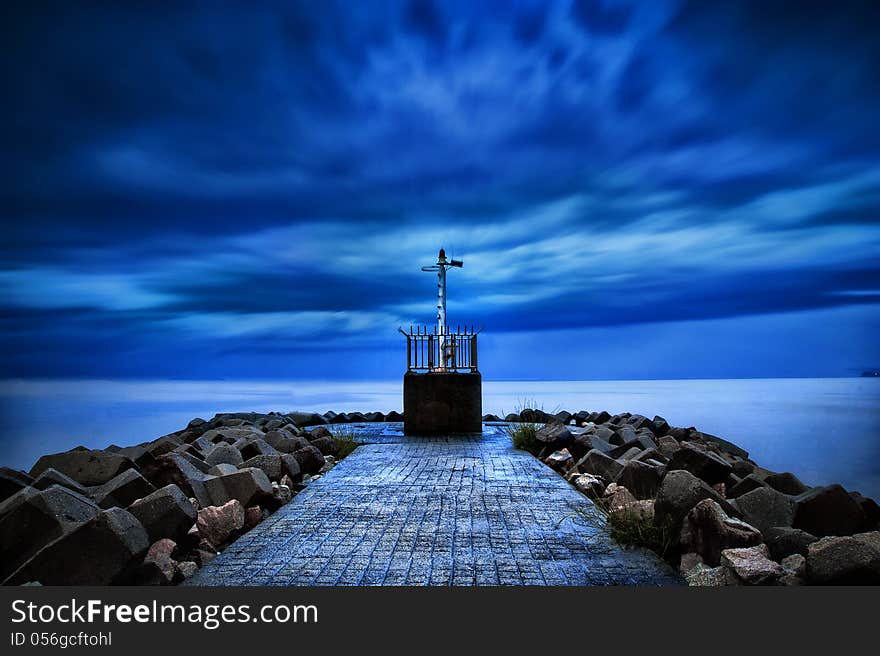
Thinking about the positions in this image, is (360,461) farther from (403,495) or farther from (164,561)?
(164,561)

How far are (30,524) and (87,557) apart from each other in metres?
0.76

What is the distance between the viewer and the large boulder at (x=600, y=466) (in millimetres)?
7188

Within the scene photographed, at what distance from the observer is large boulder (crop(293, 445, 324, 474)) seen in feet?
27.3

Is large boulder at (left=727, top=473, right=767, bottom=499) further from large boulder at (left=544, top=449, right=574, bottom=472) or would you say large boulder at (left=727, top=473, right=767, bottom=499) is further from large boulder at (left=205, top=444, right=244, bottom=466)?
large boulder at (left=205, top=444, right=244, bottom=466)

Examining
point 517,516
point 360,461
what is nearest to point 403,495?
point 517,516

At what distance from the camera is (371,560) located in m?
4.34

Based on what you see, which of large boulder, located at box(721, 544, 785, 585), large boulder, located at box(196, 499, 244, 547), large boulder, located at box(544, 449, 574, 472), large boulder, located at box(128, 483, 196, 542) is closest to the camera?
large boulder, located at box(721, 544, 785, 585)

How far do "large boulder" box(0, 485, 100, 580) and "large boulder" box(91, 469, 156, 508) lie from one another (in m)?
0.94

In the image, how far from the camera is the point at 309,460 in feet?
27.5

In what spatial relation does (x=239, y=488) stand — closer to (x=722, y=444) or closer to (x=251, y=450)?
(x=251, y=450)

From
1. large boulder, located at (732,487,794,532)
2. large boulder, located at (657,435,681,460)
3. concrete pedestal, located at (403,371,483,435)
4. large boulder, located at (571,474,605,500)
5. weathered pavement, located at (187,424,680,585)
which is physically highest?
concrete pedestal, located at (403,371,483,435)

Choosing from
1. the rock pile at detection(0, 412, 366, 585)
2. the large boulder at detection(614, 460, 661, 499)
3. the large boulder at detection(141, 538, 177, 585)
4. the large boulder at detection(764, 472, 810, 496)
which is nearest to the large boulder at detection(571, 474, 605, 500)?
the large boulder at detection(614, 460, 661, 499)

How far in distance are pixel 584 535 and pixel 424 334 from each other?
32.2 feet

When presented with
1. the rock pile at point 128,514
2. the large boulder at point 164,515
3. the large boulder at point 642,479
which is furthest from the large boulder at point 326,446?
the large boulder at point 164,515
